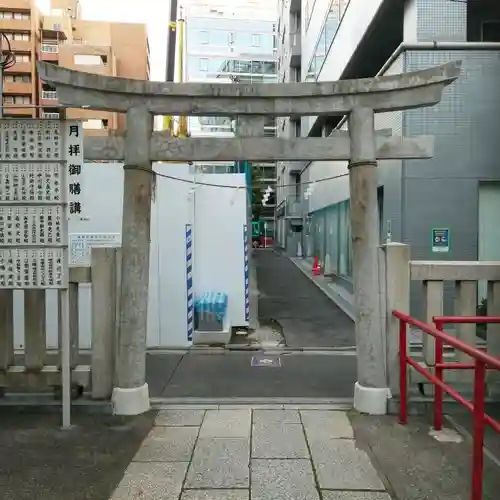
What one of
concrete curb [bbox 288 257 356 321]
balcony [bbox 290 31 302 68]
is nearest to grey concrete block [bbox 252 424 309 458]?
concrete curb [bbox 288 257 356 321]

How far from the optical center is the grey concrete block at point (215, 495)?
3.59 meters

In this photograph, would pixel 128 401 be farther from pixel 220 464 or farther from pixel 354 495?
pixel 354 495

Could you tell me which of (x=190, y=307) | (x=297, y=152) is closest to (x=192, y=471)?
(x=297, y=152)

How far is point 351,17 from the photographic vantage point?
48.5ft

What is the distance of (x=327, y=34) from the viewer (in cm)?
2066

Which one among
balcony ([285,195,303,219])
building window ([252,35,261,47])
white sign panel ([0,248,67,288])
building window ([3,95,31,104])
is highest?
building window ([252,35,261,47])

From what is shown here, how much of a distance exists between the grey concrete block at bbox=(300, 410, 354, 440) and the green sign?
569cm

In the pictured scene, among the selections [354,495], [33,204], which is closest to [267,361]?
[354,495]

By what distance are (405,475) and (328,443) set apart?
0.80 meters

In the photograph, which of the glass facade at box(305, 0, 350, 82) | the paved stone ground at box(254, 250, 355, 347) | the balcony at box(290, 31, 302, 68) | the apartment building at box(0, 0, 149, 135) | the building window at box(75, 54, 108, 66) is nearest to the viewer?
the paved stone ground at box(254, 250, 355, 347)

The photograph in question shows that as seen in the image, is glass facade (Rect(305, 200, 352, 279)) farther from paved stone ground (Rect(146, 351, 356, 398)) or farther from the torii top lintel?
the torii top lintel

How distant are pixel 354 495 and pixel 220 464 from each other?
1.13 meters

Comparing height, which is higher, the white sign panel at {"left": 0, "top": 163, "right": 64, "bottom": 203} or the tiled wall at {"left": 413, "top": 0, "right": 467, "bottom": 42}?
the tiled wall at {"left": 413, "top": 0, "right": 467, "bottom": 42}

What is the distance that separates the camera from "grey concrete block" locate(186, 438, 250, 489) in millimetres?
3826
